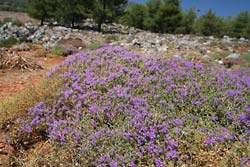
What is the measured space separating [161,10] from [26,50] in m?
32.5

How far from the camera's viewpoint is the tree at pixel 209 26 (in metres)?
50.8

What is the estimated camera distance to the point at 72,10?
33969mm

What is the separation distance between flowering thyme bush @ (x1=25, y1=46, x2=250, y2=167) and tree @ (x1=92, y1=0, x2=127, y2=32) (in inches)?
1051

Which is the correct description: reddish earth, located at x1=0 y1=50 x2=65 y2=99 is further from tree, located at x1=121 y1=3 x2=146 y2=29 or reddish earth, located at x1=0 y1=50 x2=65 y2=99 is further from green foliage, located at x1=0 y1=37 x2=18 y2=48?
tree, located at x1=121 y1=3 x2=146 y2=29

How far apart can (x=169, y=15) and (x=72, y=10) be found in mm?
14802

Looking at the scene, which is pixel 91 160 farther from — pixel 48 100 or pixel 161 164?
pixel 48 100

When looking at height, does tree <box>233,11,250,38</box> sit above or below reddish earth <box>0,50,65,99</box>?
above

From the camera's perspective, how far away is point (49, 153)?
3.97 m

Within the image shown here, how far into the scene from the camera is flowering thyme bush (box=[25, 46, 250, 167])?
3.42m

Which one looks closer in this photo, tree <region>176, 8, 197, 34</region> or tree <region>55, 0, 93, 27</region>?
tree <region>55, 0, 93, 27</region>

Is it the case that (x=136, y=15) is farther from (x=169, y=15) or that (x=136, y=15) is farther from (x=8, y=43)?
(x=8, y=43)

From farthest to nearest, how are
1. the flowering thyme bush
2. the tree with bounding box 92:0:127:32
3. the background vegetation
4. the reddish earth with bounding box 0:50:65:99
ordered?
1. the background vegetation
2. the tree with bounding box 92:0:127:32
3. the reddish earth with bounding box 0:50:65:99
4. the flowering thyme bush

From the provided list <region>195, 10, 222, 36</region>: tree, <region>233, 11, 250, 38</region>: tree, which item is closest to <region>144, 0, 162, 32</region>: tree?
<region>195, 10, 222, 36</region>: tree

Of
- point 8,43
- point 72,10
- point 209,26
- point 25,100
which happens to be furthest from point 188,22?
point 25,100
